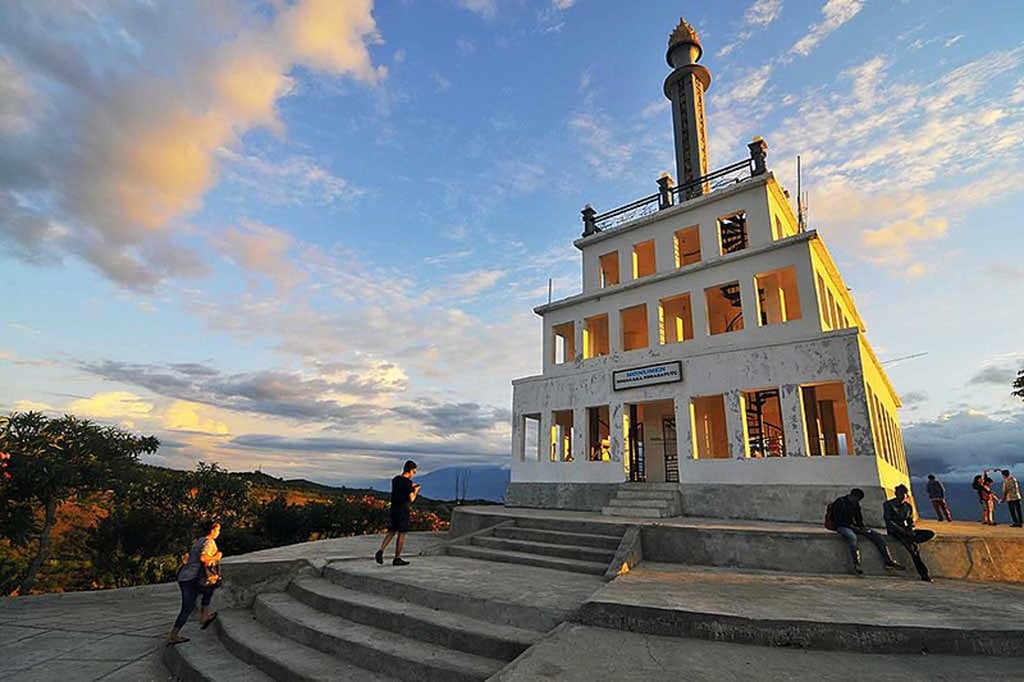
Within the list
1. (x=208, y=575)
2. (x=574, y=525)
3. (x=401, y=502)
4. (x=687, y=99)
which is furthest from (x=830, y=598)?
(x=687, y=99)

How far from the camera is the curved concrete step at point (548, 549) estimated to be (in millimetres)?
9180

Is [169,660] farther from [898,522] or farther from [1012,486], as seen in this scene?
[1012,486]

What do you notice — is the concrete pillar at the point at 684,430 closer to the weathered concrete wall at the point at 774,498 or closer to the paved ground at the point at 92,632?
the weathered concrete wall at the point at 774,498

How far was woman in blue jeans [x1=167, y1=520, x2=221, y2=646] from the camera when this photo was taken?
6.82m

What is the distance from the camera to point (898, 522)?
8.55 meters

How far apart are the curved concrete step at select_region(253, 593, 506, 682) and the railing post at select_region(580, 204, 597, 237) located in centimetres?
1689

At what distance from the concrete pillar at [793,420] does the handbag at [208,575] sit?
12.9m

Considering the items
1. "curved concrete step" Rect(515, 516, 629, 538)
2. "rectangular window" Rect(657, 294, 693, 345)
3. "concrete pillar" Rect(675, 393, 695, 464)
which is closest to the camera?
"curved concrete step" Rect(515, 516, 629, 538)

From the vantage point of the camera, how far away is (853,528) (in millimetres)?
8844

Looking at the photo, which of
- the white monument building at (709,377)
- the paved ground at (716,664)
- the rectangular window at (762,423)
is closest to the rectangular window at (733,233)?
the white monument building at (709,377)

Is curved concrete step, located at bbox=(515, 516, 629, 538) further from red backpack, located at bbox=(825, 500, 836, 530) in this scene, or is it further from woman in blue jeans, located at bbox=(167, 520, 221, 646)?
woman in blue jeans, located at bbox=(167, 520, 221, 646)

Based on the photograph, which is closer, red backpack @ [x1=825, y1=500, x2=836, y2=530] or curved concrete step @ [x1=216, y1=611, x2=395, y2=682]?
curved concrete step @ [x1=216, y1=611, x2=395, y2=682]

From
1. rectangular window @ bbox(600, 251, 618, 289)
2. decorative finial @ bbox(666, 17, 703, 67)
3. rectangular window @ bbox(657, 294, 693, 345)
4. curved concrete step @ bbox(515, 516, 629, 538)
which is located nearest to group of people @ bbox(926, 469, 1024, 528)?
rectangular window @ bbox(657, 294, 693, 345)

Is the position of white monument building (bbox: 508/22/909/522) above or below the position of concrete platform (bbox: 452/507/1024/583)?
above
